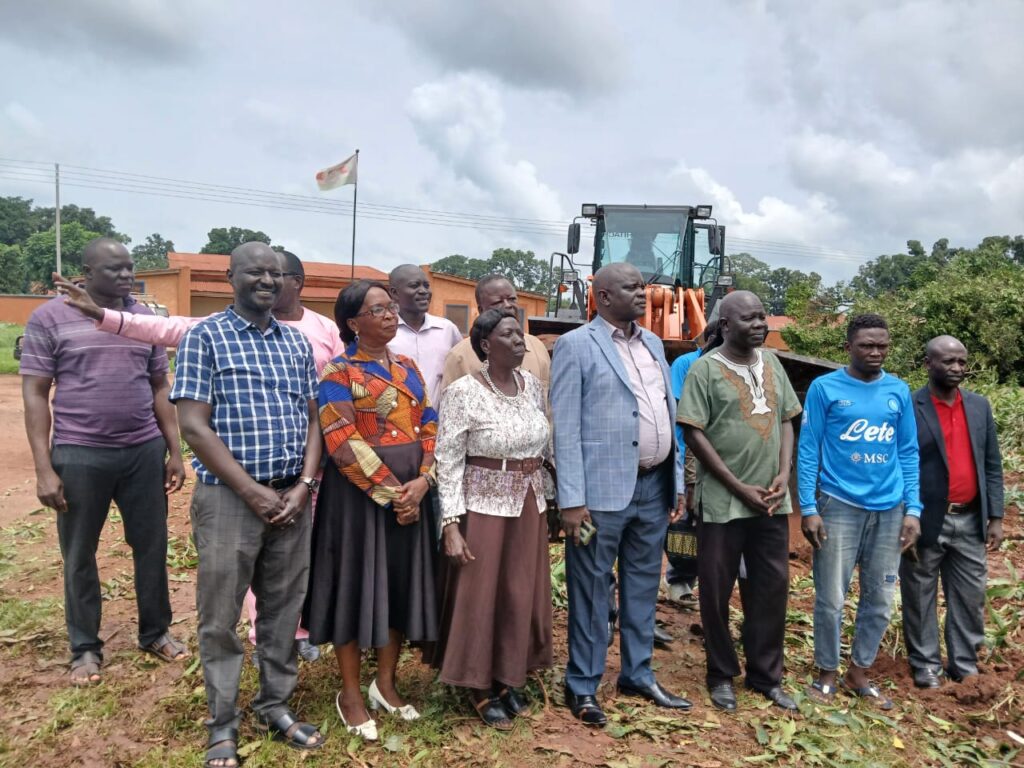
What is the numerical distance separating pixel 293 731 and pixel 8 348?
28115mm

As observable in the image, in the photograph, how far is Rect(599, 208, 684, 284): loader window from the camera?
10234 mm

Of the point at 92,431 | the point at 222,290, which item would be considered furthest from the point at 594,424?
the point at 222,290

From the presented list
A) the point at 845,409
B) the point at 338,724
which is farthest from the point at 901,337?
the point at 338,724

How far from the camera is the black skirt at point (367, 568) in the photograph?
324cm

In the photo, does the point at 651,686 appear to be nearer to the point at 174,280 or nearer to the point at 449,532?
the point at 449,532

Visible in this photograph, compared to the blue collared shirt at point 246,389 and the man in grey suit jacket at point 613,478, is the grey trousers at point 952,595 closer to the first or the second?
the man in grey suit jacket at point 613,478

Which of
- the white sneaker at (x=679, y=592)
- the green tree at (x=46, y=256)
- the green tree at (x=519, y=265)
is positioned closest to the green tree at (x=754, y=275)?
the green tree at (x=519, y=265)

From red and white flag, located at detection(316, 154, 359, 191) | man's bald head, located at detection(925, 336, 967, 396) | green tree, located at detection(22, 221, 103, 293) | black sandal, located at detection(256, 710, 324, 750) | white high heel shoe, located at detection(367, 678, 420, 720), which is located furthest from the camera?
green tree, located at detection(22, 221, 103, 293)

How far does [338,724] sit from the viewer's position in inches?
134

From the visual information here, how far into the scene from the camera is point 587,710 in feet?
11.6

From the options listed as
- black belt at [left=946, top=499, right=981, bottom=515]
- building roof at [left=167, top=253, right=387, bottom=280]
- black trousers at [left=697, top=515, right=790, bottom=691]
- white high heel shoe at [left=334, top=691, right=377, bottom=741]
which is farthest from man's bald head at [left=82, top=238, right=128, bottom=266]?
building roof at [left=167, top=253, right=387, bottom=280]

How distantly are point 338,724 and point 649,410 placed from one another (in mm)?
2009

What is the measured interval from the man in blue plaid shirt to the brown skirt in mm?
653

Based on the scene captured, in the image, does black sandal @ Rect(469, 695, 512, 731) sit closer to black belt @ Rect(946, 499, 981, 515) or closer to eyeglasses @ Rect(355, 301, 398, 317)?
eyeglasses @ Rect(355, 301, 398, 317)
